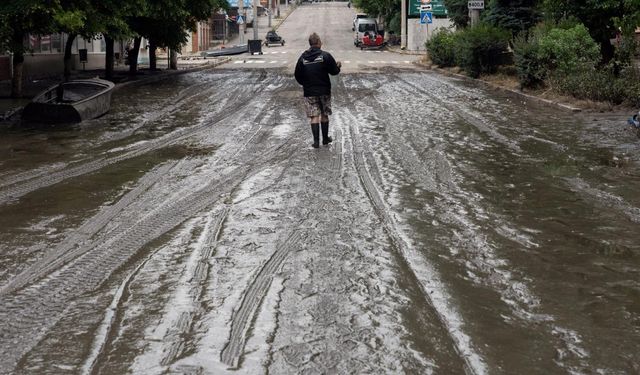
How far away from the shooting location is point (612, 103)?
18.7m

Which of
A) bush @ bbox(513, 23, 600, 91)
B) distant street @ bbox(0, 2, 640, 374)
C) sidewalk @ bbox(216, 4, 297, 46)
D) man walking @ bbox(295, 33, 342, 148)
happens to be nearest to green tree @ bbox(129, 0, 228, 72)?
bush @ bbox(513, 23, 600, 91)

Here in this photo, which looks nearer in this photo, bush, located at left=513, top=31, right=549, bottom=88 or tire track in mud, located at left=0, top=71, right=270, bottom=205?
tire track in mud, located at left=0, top=71, right=270, bottom=205

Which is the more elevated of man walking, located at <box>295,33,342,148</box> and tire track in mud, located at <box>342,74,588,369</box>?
man walking, located at <box>295,33,342,148</box>

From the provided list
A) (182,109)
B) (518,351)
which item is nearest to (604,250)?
(518,351)

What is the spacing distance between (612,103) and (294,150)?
962cm

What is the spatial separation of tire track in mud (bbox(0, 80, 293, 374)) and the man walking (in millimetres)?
3480

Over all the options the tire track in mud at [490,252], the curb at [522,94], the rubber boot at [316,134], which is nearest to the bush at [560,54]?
the curb at [522,94]

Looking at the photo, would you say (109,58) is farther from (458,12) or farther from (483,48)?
(458,12)

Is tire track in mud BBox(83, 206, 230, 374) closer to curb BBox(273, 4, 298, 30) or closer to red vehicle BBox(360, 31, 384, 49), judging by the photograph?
red vehicle BBox(360, 31, 384, 49)

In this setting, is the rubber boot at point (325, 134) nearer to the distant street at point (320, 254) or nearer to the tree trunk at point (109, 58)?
the distant street at point (320, 254)

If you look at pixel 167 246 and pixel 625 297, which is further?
pixel 167 246

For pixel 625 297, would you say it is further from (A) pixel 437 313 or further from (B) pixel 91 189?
(B) pixel 91 189

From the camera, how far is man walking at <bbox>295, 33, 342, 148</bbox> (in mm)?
12711

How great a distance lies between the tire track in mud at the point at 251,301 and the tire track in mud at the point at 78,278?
4.01 feet
